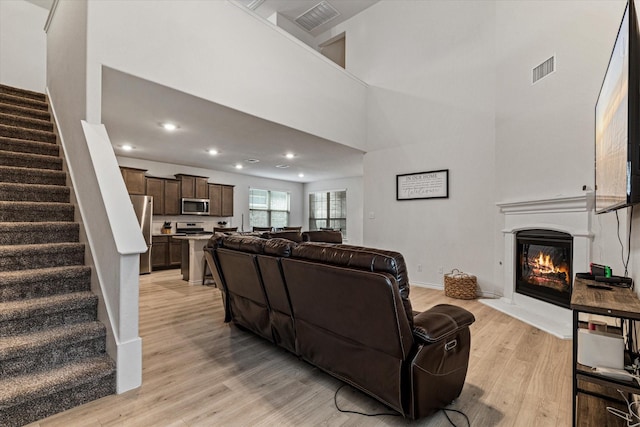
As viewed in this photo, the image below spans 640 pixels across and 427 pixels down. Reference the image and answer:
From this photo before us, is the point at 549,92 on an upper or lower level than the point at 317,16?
lower

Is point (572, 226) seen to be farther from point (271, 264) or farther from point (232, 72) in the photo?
point (232, 72)

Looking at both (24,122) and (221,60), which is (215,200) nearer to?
(24,122)

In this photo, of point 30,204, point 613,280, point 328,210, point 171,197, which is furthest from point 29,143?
point 328,210

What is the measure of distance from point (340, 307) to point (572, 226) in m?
2.90

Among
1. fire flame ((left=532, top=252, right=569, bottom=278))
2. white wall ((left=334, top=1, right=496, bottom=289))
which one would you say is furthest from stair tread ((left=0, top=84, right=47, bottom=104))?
fire flame ((left=532, top=252, right=569, bottom=278))

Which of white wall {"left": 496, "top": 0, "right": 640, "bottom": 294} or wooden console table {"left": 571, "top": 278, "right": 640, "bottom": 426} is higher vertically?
white wall {"left": 496, "top": 0, "right": 640, "bottom": 294}

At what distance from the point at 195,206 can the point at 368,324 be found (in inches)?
264

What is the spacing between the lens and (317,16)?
249 inches

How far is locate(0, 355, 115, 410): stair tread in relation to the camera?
159cm

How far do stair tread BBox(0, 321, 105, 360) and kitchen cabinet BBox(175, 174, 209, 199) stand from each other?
217 inches

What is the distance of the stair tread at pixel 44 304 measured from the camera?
6.12 feet

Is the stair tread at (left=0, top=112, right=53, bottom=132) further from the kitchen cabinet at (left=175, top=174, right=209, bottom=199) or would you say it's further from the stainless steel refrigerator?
the kitchen cabinet at (left=175, top=174, right=209, bottom=199)

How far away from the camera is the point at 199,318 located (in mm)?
3428

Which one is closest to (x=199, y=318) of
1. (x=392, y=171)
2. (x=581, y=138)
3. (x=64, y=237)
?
(x=64, y=237)
